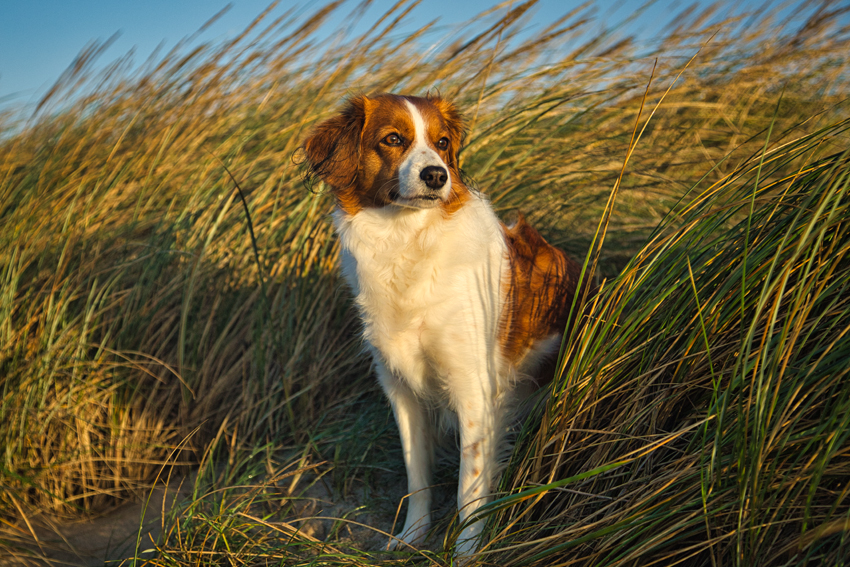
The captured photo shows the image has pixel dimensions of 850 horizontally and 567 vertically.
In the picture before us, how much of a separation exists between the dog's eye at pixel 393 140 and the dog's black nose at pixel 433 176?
0.91 ft

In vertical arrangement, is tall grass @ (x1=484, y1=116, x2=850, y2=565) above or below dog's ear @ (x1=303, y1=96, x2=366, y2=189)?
below

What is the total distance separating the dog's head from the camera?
2.19 meters

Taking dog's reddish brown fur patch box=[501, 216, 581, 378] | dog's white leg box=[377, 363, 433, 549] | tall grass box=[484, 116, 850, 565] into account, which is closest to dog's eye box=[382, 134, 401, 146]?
dog's reddish brown fur patch box=[501, 216, 581, 378]

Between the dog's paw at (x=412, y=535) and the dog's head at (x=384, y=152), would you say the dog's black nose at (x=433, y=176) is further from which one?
the dog's paw at (x=412, y=535)

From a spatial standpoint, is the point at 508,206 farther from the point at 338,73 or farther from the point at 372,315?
the point at 338,73

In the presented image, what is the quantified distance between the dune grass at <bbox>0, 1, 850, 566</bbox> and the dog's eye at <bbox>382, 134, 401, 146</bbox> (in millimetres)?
948

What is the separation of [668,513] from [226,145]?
11.4 feet

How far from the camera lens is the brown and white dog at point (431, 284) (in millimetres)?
2174

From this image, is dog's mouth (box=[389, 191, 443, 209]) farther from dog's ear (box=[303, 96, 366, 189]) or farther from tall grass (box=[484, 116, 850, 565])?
tall grass (box=[484, 116, 850, 565])

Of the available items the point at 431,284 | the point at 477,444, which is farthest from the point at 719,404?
the point at 431,284

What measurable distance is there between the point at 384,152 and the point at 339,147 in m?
0.23

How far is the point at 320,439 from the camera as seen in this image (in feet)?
9.36

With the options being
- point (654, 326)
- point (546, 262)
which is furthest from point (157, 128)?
point (654, 326)

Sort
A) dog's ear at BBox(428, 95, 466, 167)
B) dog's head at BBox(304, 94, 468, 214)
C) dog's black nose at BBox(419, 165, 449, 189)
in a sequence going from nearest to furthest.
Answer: dog's black nose at BBox(419, 165, 449, 189) < dog's head at BBox(304, 94, 468, 214) < dog's ear at BBox(428, 95, 466, 167)
